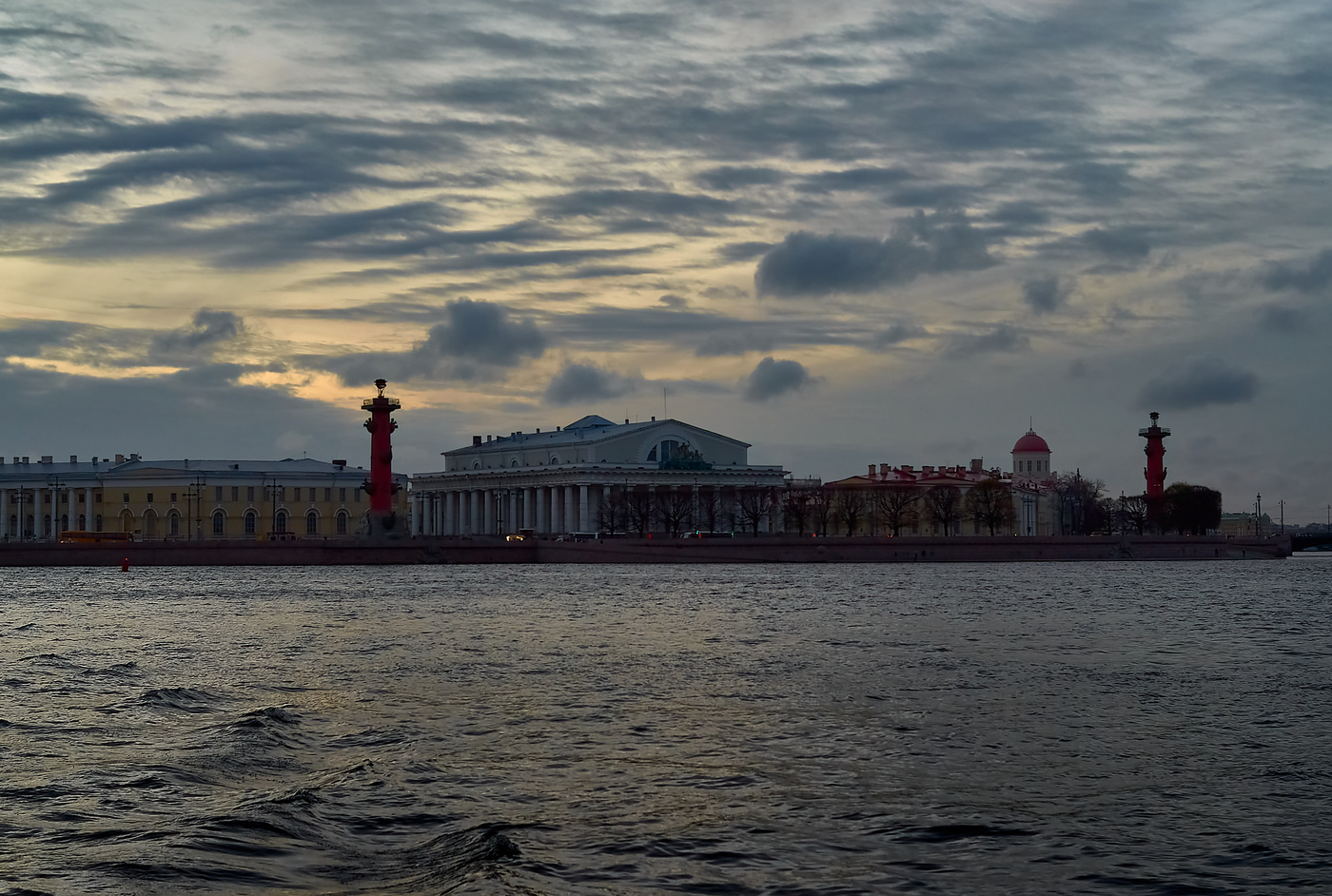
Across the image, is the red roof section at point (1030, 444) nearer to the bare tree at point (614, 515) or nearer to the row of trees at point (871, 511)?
the row of trees at point (871, 511)

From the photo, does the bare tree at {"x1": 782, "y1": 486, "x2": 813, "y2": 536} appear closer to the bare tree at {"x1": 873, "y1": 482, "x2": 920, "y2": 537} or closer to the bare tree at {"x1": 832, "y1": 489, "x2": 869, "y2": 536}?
the bare tree at {"x1": 832, "y1": 489, "x2": 869, "y2": 536}

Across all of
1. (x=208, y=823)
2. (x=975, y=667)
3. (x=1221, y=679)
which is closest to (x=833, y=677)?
(x=975, y=667)

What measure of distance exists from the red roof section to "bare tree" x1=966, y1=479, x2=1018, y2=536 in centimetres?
3888

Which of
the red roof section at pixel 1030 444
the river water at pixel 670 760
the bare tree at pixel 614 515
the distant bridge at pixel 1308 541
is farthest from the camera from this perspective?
the red roof section at pixel 1030 444

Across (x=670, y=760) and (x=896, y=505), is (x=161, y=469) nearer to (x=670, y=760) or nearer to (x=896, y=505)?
(x=896, y=505)

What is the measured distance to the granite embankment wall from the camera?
208 feet

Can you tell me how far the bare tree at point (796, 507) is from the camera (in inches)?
3314

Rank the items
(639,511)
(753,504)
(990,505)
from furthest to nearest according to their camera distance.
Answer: (990,505)
(753,504)
(639,511)

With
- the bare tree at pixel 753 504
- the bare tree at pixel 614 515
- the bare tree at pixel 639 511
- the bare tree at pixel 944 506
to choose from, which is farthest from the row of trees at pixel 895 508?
the bare tree at pixel 614 515

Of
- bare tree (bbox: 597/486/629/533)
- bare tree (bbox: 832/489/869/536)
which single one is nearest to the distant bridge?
bare tree (bbox: 832/489/869/536)

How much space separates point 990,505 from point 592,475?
22.6 meters

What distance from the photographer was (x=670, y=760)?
11430 mm

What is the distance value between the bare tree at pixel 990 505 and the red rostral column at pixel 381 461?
32.8m

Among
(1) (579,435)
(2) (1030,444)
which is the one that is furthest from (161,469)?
(2) (1030,444)
